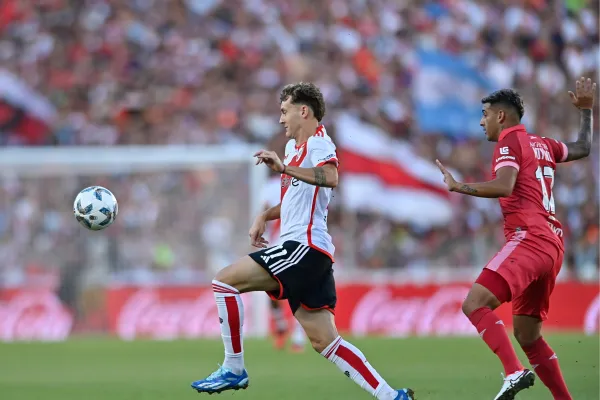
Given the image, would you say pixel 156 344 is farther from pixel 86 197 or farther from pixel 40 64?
pixel 40 64

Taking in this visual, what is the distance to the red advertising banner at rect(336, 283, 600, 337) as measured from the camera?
19125 millimetres

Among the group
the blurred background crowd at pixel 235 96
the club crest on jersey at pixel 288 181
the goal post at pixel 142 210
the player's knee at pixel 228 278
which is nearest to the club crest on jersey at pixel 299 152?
the club crest on jersey at pixel 288 181

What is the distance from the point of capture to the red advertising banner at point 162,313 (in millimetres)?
19344

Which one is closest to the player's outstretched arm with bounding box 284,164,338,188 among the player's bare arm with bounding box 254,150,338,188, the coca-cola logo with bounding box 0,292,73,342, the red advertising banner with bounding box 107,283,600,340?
the player's bare arm with bounding box 254,150,338,188

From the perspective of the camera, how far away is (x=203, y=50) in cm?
2639

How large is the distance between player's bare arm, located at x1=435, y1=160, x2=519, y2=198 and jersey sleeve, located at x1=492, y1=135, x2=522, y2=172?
5 cm

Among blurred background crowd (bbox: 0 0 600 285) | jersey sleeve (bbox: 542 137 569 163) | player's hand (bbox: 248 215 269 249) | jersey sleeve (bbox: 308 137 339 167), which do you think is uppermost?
blurred background crowd (bbox: 0 0 600 285)

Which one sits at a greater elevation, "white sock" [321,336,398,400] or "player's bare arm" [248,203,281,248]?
"player's bare arm" [248,203,281,248]

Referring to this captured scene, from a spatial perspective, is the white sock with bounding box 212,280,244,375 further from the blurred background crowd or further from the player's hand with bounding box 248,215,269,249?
the blurred background crowd

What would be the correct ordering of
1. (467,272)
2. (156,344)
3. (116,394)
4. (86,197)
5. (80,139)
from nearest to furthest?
(86,197)
(116,394)
(156,344)
(467,272)
(80,139)

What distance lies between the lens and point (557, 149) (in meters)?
8.03

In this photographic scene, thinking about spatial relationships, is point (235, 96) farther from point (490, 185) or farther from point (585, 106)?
point (490, 185)

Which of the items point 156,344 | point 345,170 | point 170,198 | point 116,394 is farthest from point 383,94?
point 116,394

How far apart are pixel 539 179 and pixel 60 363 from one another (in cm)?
771
